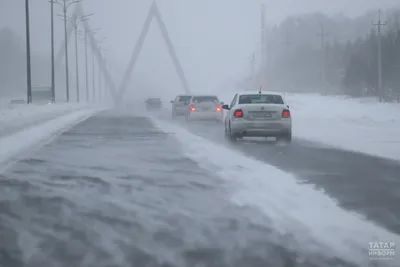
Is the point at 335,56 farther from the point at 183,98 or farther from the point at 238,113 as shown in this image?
the point at 238,113

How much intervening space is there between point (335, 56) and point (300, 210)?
359 ft

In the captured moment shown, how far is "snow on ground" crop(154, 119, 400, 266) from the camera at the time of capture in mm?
7336

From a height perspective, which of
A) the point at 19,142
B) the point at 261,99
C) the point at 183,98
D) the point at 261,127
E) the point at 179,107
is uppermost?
the point at 261,99

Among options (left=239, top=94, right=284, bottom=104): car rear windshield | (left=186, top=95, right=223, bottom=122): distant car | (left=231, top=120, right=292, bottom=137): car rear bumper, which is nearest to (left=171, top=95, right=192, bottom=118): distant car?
(left=186, top=95, right=223, bottom=122): distant car

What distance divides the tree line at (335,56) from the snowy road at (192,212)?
56.5 m

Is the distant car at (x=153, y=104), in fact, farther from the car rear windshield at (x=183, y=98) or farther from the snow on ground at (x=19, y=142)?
the snow on ground at (x=19, y=142)

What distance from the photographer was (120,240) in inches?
292

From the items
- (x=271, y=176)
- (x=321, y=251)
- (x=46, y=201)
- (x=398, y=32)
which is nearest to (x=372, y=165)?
(x=271, y=176)

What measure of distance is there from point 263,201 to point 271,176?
2.86 meters

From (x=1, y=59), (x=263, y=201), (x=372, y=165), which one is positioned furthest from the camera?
(x=1, y=59)

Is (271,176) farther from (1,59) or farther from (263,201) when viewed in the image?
(1,59)

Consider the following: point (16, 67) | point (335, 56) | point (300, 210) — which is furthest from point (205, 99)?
point (16, 67)

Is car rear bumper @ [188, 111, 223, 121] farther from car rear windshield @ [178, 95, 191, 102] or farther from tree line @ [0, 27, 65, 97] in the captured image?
tree line @ [0, 27, 65, 97]

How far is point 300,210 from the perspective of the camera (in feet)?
30.1
